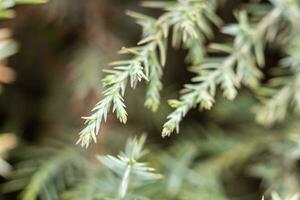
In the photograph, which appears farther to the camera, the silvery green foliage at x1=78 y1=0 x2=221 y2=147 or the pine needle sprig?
the pine needle sprig

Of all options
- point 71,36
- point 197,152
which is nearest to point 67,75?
point 71,36

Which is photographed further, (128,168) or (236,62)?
(236,62)

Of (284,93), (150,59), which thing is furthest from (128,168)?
(284,93)

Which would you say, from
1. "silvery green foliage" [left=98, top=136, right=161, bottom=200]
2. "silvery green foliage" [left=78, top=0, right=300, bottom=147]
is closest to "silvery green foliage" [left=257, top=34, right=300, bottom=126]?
"silvery green foliage" [left=78, top=0, right=300, bottom=147]

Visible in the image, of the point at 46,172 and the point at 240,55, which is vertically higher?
the point at 240,55

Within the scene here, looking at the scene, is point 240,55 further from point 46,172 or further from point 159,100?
point 46,172

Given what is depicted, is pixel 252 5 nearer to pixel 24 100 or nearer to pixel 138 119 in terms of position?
pixel 138 119

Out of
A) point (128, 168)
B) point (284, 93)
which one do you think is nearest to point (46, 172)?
point (128, 168)

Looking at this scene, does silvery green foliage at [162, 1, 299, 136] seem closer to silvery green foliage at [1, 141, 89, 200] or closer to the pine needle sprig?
the pine needle sprig

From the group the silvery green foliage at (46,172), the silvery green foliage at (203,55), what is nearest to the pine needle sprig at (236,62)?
the silvery green foliage at (203,55)

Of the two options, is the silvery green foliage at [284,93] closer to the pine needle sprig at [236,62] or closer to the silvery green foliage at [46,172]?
the pine needle sprig at [236,62]

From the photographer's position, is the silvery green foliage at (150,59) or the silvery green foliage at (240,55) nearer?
the silvery green foliage at (150,59)
